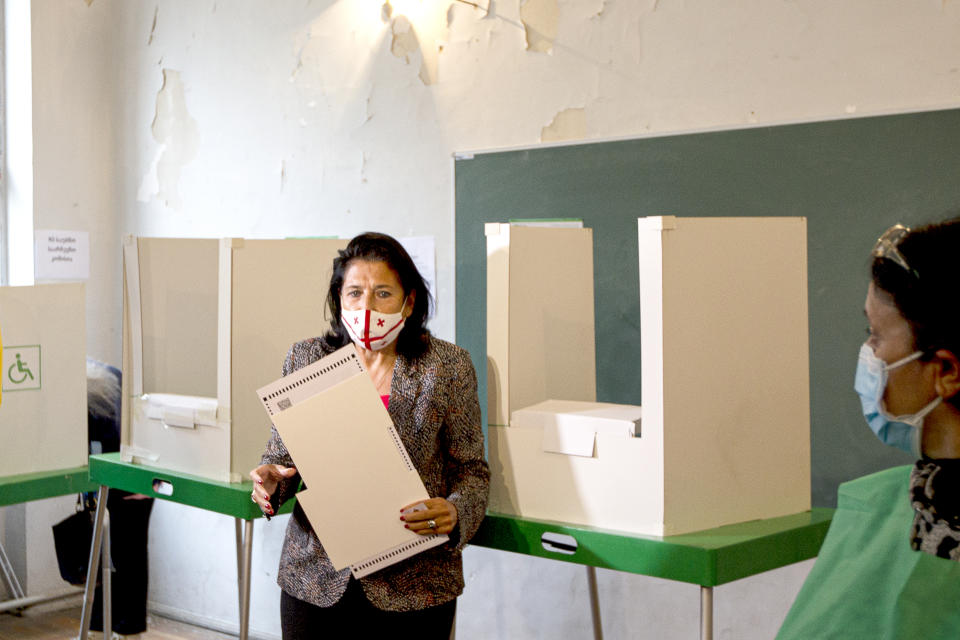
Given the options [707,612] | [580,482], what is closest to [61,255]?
[580,482]

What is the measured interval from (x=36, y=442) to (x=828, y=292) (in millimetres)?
2098

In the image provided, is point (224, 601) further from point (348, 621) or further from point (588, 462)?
point (588, 462)

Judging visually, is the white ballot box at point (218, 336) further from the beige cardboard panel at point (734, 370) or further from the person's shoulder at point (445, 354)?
the beige cardboard panel at point (734, 370)

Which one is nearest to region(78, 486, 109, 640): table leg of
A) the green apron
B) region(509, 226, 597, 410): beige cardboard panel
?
region(509, 226, 597, 410): beige cardboard panel

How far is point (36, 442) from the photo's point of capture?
8.54 ft

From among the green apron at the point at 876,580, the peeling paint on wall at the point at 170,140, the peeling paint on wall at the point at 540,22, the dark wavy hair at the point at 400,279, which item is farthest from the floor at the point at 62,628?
the green apron at the point at 876,580

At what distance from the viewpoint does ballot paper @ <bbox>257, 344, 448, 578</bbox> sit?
5.61ft

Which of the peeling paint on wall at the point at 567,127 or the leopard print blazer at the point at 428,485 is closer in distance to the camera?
the leopard print blazer at the point at 428,485

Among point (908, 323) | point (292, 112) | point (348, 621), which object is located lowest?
point (348, 621)

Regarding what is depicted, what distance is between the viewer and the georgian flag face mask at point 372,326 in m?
1.88

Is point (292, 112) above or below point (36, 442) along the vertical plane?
above

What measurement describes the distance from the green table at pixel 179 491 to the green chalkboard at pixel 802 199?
0.84 meters

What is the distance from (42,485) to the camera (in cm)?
254

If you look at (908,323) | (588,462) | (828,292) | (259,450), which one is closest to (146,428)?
(259,450)
